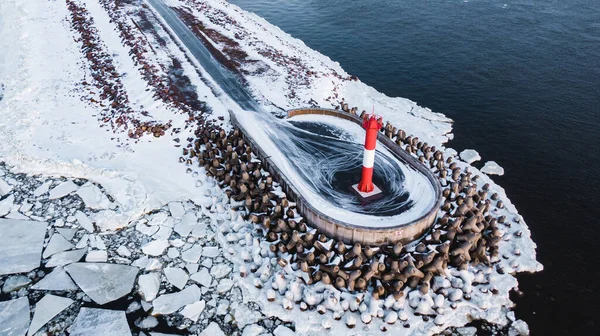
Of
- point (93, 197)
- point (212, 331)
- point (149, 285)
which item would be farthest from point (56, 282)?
point (212, 331)

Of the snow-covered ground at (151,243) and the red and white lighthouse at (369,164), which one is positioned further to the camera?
the red and white lighthouse at (369,164)

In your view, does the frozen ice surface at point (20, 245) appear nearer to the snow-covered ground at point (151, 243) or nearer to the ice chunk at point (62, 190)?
the snow-covered ground at point (151, 243)

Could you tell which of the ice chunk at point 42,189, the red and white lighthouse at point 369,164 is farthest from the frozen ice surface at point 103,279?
the red and white lighthouse at point 369,164

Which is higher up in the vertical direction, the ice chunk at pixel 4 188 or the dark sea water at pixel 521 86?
the dark sea water at pixel 521 86

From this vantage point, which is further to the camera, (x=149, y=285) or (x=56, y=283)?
(x=149, y=285)

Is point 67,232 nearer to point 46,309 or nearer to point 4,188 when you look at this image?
point 46,309

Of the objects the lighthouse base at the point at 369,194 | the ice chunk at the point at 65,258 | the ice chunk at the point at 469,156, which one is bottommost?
the ice chunk at the point at 65,258
